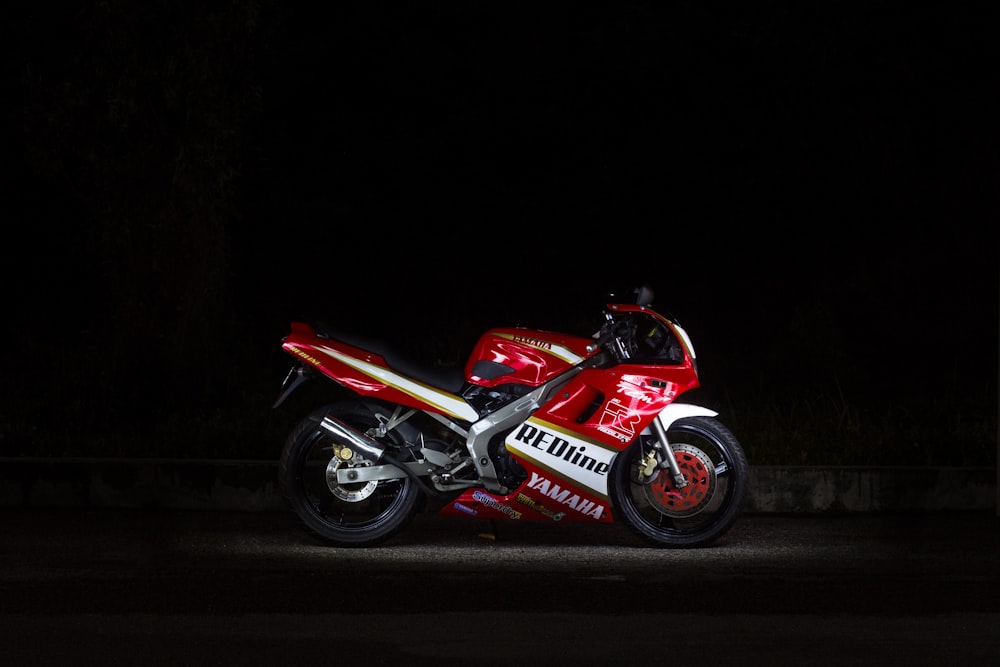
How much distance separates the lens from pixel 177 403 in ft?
40.9

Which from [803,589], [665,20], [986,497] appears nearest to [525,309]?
[665,20]

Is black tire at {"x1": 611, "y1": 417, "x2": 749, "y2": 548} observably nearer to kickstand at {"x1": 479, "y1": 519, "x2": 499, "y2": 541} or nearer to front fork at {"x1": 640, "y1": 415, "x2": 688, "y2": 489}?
front fork at {"x1": 640, "y1": 415, "x2": 688, "y2": 489}

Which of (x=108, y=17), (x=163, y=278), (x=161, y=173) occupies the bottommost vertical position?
(x=163, y=278)

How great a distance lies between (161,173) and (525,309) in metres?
6.74

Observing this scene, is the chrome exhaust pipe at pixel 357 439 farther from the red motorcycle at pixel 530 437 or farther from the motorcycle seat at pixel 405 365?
the motorcycle seat at pixel 405 365

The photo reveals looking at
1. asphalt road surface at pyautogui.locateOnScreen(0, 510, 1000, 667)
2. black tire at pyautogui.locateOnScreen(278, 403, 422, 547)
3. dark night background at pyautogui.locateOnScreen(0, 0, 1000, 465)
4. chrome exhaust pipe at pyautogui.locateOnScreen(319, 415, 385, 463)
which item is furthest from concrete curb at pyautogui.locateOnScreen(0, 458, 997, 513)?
dark night background at pyautogui.locateOnScreen(0, 0, 1000, 465)

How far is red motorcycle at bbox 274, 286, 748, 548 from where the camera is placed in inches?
Answer: 316

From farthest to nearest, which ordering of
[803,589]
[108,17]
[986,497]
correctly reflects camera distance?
1. [108,17]
2. [986,497]
3. [803,589]

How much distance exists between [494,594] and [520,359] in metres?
1.63

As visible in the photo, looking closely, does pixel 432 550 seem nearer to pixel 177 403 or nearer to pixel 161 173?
pixel 177 403

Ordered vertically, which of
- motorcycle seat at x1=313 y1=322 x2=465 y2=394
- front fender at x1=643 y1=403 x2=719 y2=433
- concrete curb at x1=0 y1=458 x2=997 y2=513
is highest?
motorcycle seat at x1=313 y1=322 x2=465 y2=394

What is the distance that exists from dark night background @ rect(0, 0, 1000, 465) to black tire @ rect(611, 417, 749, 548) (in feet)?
18.4

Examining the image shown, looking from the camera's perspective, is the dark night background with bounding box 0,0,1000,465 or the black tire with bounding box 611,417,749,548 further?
the dark night background with bounding box 0,0,1000,465

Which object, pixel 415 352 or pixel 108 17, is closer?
pixel 108 17
